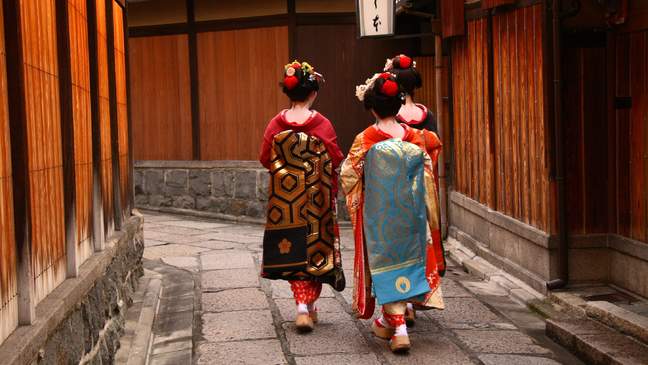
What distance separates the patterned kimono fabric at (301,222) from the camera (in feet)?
24.2

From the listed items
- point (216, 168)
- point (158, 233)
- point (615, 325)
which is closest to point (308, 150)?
point (615, 325)

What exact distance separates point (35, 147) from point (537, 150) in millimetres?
5257

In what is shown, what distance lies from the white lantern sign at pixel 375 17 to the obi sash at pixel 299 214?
15.8 ft

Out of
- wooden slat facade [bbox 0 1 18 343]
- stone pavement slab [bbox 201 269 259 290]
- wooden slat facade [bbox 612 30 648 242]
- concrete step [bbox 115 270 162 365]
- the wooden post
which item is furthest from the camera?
the wooden post

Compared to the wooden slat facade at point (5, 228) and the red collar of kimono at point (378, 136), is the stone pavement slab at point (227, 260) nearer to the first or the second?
the red collar of kimono at point (378, 136)

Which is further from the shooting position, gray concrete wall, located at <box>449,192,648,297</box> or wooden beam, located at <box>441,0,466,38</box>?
wooden beam, located at <box>441,0,466,38</box>

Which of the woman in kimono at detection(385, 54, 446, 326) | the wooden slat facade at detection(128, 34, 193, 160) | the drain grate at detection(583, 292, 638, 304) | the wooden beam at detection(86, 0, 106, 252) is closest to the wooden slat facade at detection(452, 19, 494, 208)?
the woman in kimono at detection(385, 54, 446, 326)

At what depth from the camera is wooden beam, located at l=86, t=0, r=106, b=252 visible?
6418mm

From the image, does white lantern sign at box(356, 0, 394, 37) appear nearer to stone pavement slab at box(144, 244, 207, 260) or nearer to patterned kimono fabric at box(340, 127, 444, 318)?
stone pavement slab at box(144, 244, 207, 260)

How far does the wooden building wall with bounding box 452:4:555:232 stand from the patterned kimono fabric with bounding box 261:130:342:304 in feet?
7.15

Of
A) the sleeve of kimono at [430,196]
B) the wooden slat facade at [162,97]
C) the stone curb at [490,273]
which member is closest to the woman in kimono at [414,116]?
the sleeve of kimono at [430,196]

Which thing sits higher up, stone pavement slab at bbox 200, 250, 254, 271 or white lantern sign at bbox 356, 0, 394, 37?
white lantern sign at bbox 356, 0, 394, 37

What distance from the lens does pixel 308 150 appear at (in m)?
7.41

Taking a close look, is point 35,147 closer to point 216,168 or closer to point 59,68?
point 59,68
